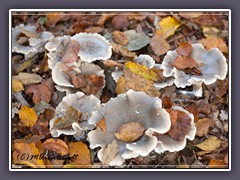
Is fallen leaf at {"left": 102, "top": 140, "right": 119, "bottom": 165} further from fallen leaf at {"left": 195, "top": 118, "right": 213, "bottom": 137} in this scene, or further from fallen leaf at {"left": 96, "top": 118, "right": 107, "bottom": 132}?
fallen leaf at {"left": 195, "top": 118, "right": 213, "bottom": 137}

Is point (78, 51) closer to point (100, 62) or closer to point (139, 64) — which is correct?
point (100, 62)

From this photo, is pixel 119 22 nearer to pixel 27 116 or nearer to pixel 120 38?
pixel 120 38

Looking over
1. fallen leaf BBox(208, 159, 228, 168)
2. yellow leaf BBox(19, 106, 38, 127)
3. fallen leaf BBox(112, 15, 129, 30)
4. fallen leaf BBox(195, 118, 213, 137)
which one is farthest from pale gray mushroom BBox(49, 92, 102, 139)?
fallen leaf BBox(112, 15, 129, 30)

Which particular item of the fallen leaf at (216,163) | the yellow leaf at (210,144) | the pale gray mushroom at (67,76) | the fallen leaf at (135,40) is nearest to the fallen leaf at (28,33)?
the pale gray mushroom at (67,76)

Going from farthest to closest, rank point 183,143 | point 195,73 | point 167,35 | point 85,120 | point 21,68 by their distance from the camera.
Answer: point 167,35, point 21,68, point 195,73, point 85,120, point 183,143

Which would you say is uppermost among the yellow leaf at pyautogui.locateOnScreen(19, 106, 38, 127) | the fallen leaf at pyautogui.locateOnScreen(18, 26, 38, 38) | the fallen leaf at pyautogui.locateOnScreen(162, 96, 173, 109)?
the fallen leaf at pyautogui.locateOnScreen(18, 26, 38, 38)

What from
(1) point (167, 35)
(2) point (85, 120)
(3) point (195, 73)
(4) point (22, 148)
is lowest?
(4) point (22, 148)

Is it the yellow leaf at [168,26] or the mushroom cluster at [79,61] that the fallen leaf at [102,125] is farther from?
the yellow leaf at [168,26]

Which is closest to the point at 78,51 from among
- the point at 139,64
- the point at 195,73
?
the point at 139,64
